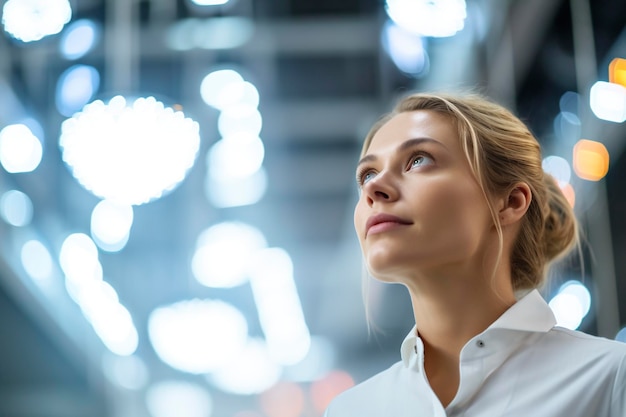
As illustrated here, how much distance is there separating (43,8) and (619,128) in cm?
187

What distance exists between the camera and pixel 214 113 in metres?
4.77

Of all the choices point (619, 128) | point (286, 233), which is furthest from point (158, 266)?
point (619, 128)

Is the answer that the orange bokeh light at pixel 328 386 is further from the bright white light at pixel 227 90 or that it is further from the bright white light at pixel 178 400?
the bright white light at pixel 227 90

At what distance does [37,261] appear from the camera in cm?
551

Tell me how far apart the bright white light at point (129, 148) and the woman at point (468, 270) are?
4.79 ft

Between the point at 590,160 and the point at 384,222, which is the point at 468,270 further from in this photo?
the point at 590,160

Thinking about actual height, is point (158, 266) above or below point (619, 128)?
above

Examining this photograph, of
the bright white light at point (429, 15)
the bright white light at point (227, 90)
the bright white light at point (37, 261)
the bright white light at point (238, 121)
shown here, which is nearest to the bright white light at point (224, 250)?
the bright white light at point (37, 261)

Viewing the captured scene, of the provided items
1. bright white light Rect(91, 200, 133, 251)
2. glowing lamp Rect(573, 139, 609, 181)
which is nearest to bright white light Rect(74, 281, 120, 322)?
bright white light Rect(91, 200, 133, 251)

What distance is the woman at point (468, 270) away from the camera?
1.14 metres

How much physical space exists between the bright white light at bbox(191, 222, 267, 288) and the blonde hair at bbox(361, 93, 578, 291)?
176 inches

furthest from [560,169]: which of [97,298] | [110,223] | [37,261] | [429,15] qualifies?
[37,261]

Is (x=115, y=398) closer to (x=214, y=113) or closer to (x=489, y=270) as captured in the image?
(x=214, y=113)

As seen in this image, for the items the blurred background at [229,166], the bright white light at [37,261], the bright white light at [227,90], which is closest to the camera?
the blurred background at [229,166]
